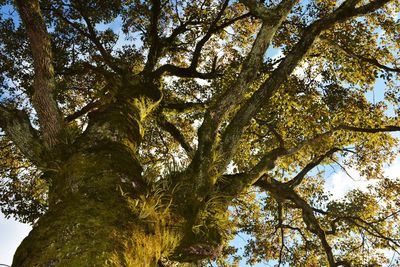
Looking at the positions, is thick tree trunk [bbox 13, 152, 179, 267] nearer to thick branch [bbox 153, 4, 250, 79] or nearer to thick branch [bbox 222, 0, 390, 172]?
thick branch [bbox 222, 0, 390, 172]

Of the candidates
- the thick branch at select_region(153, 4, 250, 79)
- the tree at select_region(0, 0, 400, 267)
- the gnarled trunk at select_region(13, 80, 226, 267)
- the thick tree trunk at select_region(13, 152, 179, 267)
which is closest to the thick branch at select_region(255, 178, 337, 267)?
the tree at select_region(0, 0, 400, 267)

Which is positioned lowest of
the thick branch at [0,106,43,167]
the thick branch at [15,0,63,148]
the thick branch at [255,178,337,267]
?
the thick branch at [0,106,43,167]

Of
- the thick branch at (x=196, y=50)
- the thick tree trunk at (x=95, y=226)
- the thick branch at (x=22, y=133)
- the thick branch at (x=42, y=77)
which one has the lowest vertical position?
the thick tree trunk at (x=95, y=226)

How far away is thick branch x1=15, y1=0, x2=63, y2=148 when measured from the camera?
15.5ft

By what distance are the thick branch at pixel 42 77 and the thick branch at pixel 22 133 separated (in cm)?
14

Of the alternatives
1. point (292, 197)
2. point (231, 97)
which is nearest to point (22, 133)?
point (231, 97)

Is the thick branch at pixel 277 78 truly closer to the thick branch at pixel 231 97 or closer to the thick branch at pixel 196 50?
the thick branch at pixel 231 97

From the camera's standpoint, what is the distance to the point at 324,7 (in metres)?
8.91

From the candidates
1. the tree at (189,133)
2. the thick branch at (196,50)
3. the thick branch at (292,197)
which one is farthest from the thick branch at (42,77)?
the thick branch at (292,197)

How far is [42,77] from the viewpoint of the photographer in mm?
5086

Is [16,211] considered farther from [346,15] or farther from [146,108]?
[346,15]

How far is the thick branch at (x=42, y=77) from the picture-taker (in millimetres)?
4711

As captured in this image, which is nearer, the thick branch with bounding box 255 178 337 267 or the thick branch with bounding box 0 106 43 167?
the thick branch with bounding box 0 106 43 167

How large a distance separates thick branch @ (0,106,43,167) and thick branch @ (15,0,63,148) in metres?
0.14
